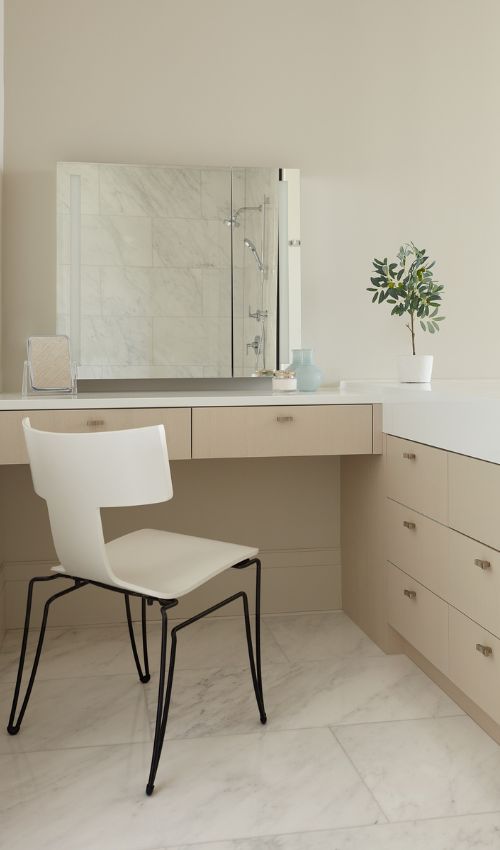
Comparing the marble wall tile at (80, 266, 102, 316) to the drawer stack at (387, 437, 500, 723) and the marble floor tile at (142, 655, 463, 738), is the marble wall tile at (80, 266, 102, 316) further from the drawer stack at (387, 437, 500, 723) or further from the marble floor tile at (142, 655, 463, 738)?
the marble floor tile at (142, 655, 463, 738)

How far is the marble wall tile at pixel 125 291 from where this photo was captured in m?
2.66

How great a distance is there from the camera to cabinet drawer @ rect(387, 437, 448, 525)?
79.6 inches

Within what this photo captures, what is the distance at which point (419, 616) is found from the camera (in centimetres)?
217

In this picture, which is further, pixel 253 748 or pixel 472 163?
pixel 472 163

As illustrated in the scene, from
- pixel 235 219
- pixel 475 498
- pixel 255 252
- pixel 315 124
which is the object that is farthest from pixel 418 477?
pixel 315 124

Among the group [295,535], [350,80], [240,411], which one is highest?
[350,80]

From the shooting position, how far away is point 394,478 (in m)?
2.34

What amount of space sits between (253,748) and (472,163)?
2208 millimetres

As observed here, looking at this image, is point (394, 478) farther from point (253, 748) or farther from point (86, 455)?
point (86, 455)

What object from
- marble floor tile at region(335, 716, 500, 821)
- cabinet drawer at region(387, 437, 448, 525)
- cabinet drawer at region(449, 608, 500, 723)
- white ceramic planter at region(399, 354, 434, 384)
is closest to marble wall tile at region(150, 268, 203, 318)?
white ceramic planter at region(399, 354, 434, 384)

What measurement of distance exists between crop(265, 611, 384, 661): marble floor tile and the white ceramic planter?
2.84 ft

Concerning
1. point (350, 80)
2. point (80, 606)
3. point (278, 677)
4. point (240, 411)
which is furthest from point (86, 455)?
point (350, 80)

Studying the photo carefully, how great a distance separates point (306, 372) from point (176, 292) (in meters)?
0.55

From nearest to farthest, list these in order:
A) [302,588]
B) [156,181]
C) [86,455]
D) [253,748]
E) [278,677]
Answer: [86,455]
[253,748]
[278,677]
[156,181]
[302,588]
